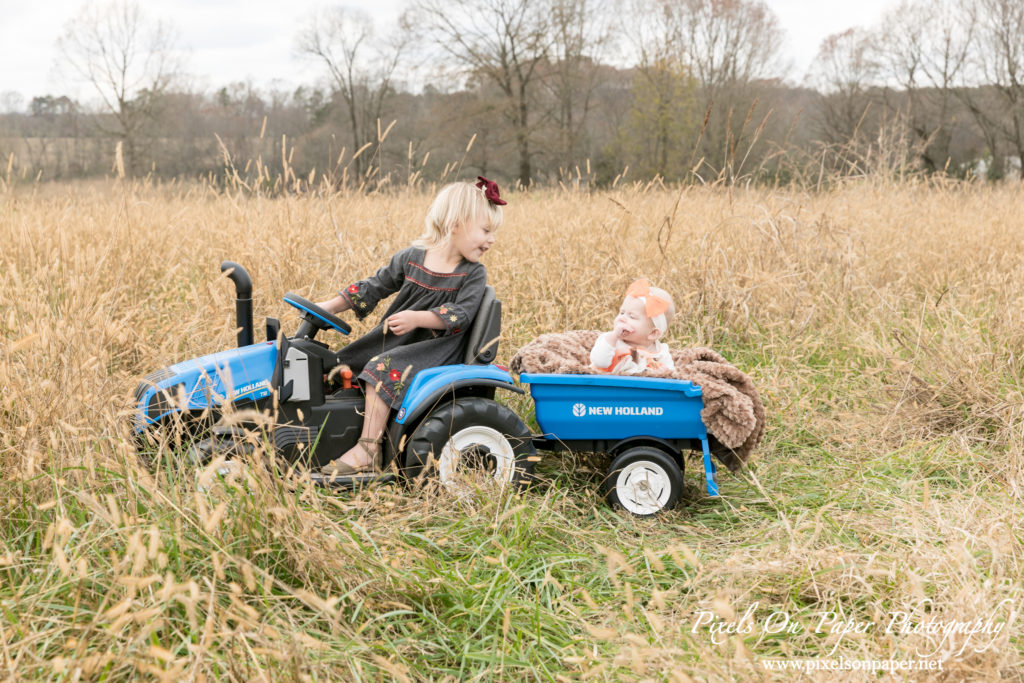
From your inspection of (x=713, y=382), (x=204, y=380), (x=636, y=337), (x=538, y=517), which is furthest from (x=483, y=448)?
(x=204, y=380)

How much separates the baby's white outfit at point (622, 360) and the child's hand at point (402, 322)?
2.68 feet

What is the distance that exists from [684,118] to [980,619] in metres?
26.0

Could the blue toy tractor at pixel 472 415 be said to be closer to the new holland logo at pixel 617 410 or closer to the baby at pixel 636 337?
the new holland logo at pixel 617 410

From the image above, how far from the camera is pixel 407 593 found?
6.69 ft

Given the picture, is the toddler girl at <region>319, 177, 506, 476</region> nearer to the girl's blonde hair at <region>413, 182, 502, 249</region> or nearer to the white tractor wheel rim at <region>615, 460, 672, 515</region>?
the girl's blonde hair at <region>413, 182, 502, 249</region>

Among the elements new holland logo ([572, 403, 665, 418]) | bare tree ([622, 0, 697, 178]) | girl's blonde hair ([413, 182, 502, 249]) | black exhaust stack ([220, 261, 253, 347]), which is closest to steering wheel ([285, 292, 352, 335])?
black exhaust stack ([220, 261, 253, 347])

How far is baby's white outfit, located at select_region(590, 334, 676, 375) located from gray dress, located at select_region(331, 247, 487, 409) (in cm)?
58

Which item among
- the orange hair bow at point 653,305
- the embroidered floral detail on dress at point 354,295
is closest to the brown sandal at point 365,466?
the embroidered floral detail on dress at point 354,295

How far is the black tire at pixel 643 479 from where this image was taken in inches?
119

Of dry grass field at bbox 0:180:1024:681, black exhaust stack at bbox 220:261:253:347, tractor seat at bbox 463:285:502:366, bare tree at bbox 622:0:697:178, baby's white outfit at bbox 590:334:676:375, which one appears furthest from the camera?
bare tree at bbox 622:0:697:178

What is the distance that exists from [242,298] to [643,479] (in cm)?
176

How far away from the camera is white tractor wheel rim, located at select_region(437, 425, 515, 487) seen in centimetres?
287

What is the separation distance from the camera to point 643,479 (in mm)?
3027

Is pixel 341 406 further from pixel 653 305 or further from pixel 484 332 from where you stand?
pixel 653 305
